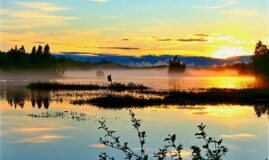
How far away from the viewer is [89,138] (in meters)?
26.2

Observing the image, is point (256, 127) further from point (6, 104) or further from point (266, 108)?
point (6, 104)

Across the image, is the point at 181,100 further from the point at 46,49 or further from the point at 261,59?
the point at 46,49

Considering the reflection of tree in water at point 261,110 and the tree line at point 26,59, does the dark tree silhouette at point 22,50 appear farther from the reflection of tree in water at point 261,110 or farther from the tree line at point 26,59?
the reflection of tree in water at point 261,110

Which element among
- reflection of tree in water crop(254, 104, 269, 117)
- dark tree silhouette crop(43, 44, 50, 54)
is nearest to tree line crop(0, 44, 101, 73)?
dark tree silhouette crop(43, 44, 50, 54)

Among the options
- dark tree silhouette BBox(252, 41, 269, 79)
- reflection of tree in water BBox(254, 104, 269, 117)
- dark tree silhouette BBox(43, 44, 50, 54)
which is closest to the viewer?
reflection of tree in water BBox(254, 104, 269, 117)

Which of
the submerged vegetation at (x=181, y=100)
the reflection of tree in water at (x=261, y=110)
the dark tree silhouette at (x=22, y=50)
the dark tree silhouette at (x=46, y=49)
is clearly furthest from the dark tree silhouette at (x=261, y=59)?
the reflection of tree in water at (x=261, y=110)

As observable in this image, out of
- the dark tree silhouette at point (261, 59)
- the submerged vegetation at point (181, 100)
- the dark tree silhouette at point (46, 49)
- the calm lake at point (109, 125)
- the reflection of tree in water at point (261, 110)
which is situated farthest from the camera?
the dark tree silhouette at point (46, 49)

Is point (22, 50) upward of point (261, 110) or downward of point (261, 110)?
upward

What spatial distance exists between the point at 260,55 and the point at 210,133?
107m

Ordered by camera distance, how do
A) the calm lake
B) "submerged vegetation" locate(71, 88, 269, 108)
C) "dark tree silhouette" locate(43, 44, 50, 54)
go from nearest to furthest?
the calm lake < "submerged vegetation" locate(71, 88, 269, 108) < "dark tree silhouette" locate(43, 44, 50, 54)

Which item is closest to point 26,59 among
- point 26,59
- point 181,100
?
point 26,59

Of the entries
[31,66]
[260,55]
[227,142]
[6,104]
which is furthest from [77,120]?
[31,66]

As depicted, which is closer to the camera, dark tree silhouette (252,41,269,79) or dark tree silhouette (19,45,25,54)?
dark tree silhouette (252,41,269,79)

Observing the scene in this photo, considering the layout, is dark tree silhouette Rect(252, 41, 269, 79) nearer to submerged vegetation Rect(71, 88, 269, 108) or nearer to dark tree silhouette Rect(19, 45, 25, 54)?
submerged vegetation Rect(71, 88, 269, 108)
